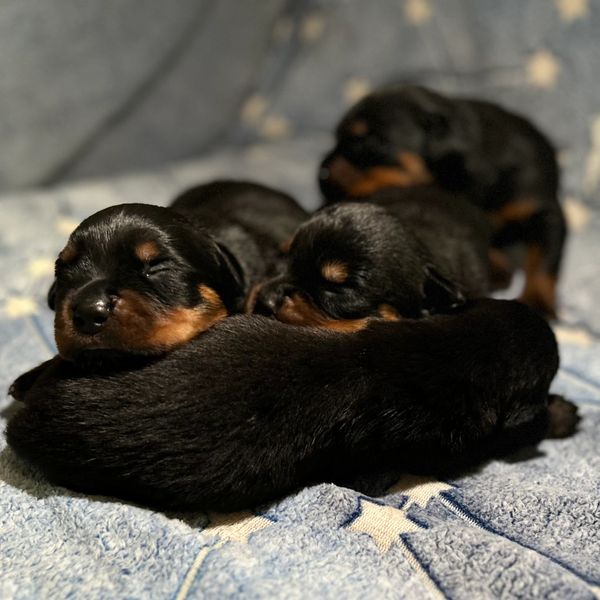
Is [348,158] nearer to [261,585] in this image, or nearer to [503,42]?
[503,42]

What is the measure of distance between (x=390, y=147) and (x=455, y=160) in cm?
28

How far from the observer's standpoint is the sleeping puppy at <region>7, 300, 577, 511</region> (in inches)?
54.6

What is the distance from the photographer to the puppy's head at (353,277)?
190 centimetres

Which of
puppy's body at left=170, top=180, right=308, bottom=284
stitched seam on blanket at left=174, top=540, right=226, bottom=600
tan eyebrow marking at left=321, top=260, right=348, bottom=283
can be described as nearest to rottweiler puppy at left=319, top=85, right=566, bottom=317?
puppy's body at left=170, top=180, right=308, bottom=284

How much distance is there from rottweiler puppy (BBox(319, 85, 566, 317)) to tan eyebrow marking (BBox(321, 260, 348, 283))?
105 cm

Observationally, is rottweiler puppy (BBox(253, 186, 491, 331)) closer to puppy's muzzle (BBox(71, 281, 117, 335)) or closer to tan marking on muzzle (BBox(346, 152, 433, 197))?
puppy's muzzle (BBox(71, 281, 117, 335))

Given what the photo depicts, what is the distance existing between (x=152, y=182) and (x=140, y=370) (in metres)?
1.88

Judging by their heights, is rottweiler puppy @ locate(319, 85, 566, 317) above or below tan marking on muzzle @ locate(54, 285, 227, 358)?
below

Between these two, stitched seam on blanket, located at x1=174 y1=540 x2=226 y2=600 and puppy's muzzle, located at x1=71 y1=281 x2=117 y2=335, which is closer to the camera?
stitched seam on blanket, located at x1=174 y1=540 x2=226 y2=600

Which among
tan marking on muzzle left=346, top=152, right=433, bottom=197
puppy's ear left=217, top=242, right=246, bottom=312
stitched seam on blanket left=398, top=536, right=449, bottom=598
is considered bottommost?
stitched seam on blanket left=398, top=536, right=449, bottom=598

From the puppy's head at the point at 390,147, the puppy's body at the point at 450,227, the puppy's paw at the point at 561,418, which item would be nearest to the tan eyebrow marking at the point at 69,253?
the puppy's body at the point at 450,227

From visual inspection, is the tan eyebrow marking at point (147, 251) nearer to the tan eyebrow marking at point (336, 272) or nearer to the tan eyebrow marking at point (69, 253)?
the tan eyebrow marking at point (69, 253)

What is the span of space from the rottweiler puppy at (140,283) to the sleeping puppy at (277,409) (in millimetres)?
69

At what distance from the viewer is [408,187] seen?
2.88 m
